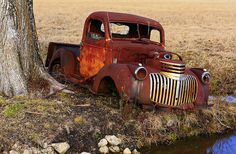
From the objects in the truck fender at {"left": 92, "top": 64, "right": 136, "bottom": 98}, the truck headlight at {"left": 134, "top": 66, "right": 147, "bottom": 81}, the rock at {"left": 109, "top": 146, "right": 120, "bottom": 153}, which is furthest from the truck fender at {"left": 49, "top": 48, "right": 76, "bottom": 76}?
the rock at {"left": 109, "top": 146, "right": 120, "bottom": 153}

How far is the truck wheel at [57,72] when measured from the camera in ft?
33.5

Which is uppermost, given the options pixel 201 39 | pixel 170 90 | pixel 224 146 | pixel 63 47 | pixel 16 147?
pixel 63 47

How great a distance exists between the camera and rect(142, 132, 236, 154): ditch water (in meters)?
7.66

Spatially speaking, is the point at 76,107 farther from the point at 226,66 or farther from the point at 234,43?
the point at 234,43

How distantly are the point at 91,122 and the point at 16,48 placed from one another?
2163 mm

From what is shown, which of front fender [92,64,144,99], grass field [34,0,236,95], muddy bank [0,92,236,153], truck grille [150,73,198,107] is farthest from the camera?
grass field [34,0,236,95]

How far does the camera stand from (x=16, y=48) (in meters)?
8.50

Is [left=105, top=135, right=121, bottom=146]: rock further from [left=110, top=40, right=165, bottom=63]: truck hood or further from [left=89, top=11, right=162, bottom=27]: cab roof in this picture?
[left=89, top=11, right=162, bottom=27]: cab roof

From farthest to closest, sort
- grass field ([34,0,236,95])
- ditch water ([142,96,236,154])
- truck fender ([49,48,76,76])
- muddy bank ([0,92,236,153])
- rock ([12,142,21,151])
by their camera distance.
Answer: grass field ([34,0,236,95]), truck fender ([49,48,76,76]), ditch water ([142,96,236,154]), muddy bank ([0,92,236,153]), rock ([12,142,21,151])

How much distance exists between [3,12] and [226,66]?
7.16m

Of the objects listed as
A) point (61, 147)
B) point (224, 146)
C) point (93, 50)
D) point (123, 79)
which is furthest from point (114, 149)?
point (93, 50)

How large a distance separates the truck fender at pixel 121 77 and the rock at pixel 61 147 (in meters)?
1.45

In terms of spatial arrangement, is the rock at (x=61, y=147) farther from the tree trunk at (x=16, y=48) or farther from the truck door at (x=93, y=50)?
the truck door at (x=93, y=50)

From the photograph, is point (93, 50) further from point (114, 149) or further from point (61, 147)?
point (61, 147)
